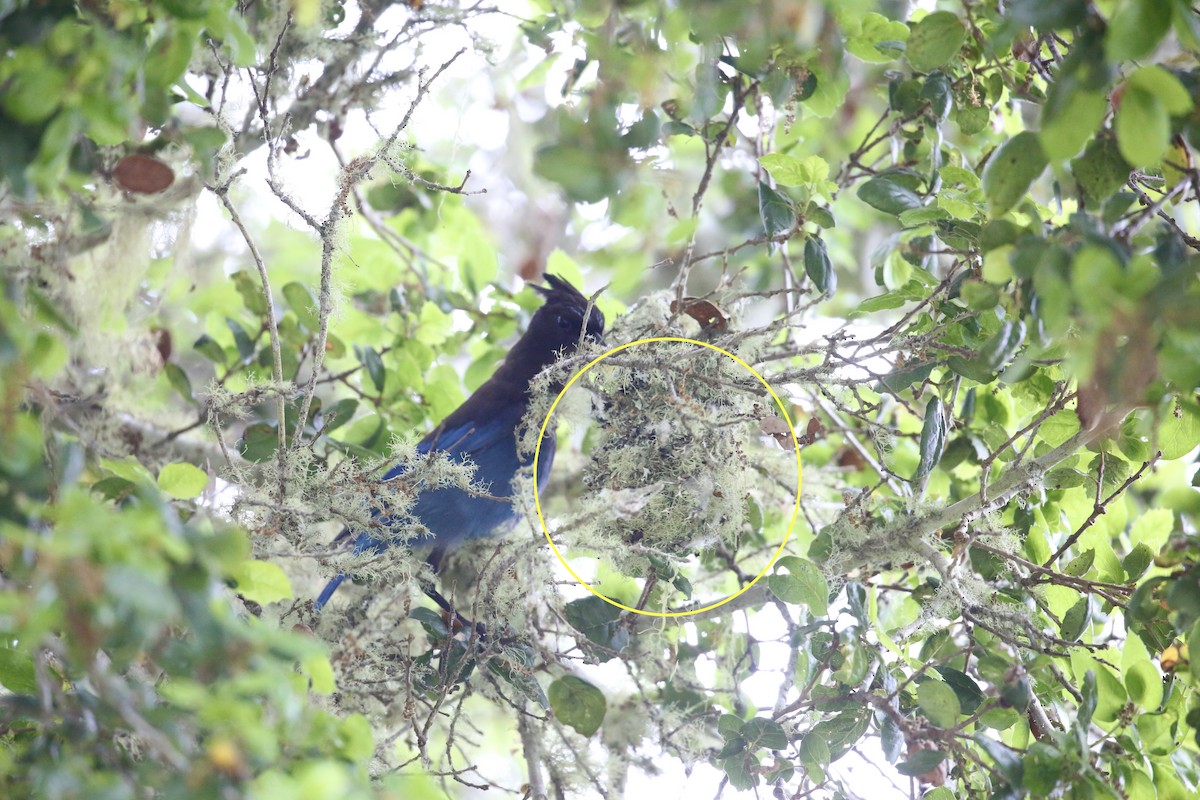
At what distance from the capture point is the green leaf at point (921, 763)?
1695 millimetres

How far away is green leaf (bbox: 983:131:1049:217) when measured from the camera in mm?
1312

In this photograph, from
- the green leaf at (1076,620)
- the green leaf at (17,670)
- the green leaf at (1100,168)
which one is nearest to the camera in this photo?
the green leaf at (1100,168)

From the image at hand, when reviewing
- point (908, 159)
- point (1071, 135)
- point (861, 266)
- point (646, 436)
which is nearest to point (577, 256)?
point (861, 266)

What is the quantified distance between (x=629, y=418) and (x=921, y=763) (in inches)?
37.0

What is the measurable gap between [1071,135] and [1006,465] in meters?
1.36

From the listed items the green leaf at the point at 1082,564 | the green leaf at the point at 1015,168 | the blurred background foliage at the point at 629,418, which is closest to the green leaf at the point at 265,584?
the blurred background foliage at the point at 629,418

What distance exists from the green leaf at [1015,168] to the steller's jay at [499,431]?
149 cm

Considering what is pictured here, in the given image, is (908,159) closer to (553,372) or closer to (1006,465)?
(1006,465)

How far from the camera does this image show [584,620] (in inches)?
85.3

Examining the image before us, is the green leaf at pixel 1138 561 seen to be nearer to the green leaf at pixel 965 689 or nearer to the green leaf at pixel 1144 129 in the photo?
the green leaf at pixel 965 689

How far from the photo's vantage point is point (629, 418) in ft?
7.41

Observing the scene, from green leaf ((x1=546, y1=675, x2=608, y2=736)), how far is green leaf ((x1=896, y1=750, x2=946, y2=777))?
637 mm

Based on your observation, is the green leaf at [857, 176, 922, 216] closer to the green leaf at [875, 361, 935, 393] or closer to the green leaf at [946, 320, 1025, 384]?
the green leaf at [875, 361, 935, 393]

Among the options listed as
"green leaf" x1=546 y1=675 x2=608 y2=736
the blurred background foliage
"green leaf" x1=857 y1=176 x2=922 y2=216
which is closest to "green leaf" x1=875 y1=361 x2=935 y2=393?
the blurred background foliage
